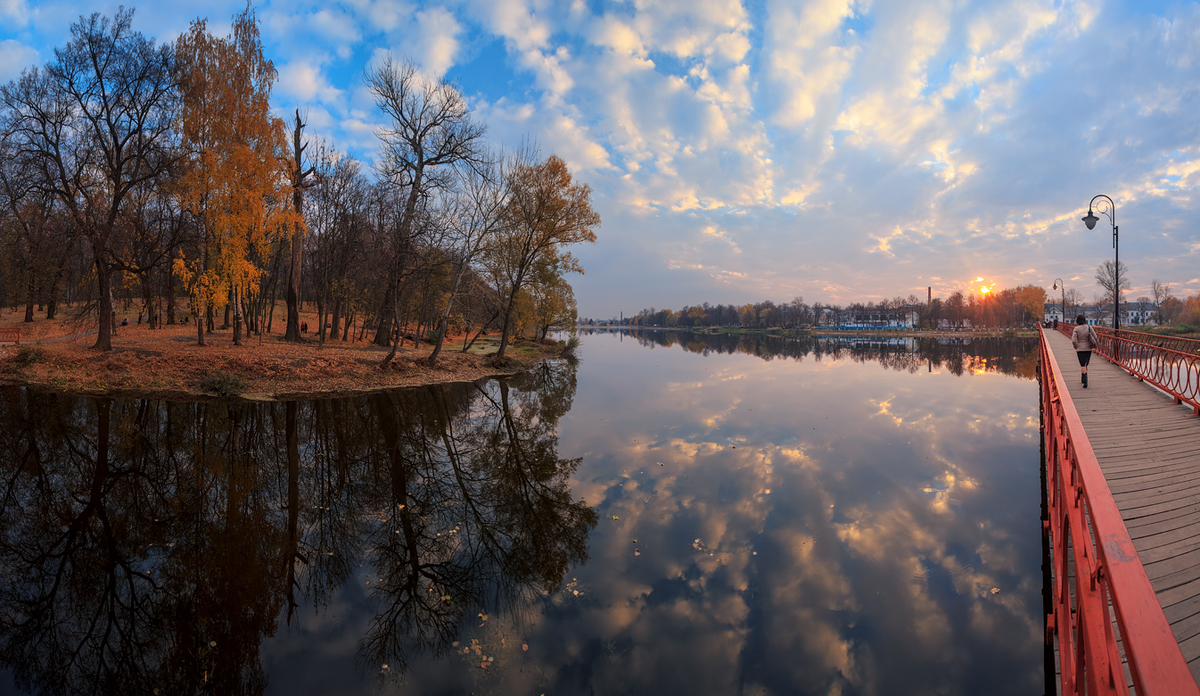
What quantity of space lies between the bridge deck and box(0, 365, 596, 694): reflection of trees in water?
240 inches

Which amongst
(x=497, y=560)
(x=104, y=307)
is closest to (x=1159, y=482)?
(x=497, y=560)

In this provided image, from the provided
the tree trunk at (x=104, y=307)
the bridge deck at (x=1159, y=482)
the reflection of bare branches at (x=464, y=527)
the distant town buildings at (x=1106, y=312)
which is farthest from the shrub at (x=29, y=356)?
the distant town buildings at (x=1106, y=312)

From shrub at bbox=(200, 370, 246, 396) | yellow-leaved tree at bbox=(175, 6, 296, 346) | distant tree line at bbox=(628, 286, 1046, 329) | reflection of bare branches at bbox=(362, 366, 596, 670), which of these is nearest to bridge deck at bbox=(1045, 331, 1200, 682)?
reflection of bare branches at bbox=(362, 366, 596, 670)

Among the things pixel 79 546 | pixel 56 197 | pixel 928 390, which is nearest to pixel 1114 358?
pixel 928 390

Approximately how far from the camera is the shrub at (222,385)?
49.9 ft

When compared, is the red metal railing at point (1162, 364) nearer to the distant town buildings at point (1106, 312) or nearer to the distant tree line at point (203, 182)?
the distant tree line at point (203, 182)

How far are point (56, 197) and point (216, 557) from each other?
2132cm

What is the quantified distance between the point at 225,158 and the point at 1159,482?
27.9m

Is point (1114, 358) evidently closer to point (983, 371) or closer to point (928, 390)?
point (928, 390)

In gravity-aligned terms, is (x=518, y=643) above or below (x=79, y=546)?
below

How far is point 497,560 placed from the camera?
6.55 metres

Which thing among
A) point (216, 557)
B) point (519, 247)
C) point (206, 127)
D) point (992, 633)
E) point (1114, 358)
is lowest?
point (992, 633)

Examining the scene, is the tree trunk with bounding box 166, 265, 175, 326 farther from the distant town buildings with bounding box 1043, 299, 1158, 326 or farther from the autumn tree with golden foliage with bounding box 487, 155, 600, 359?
the distant town buildings with bounding box 1043, 299, 1158, 326

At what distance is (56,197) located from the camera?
17.4 meters
